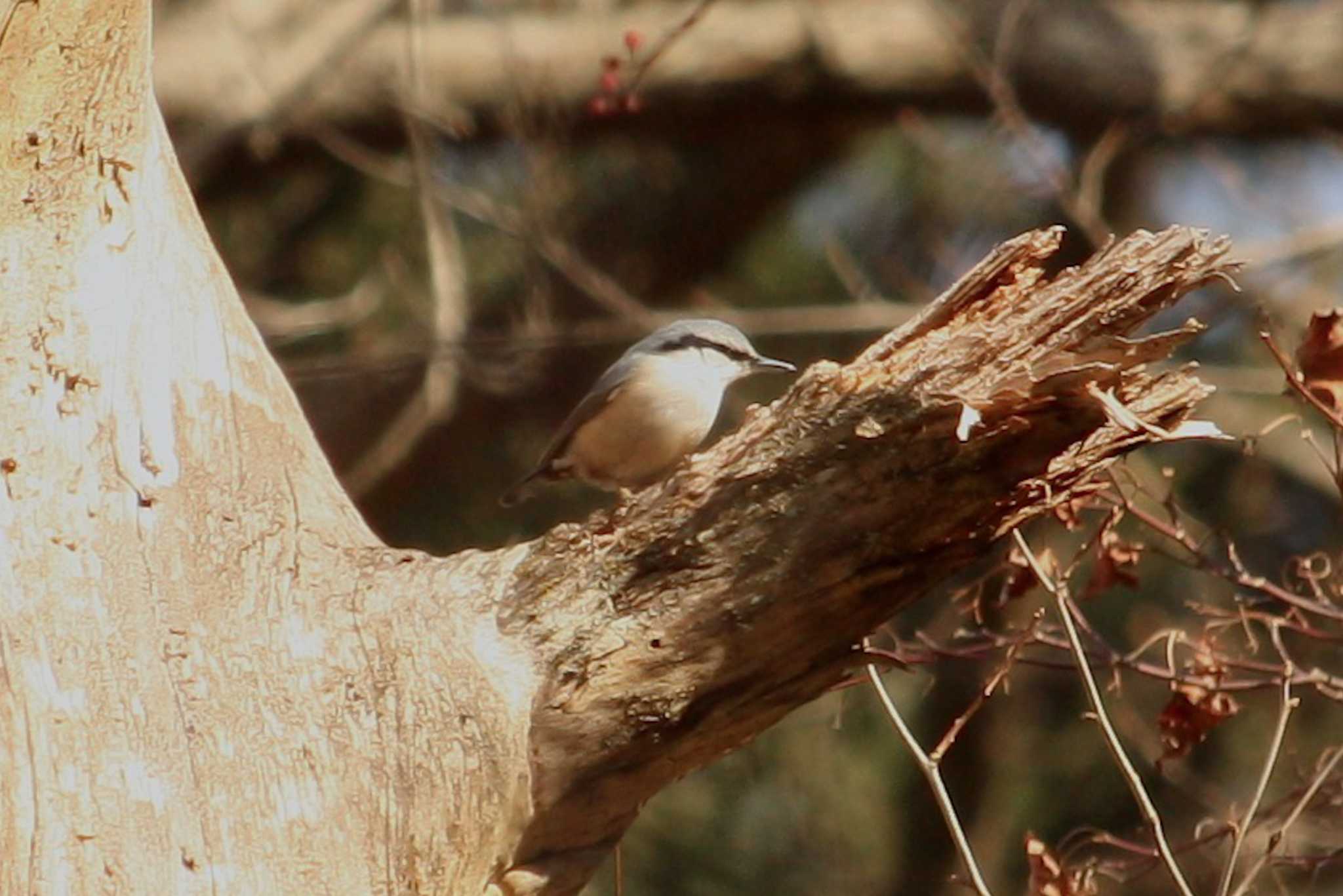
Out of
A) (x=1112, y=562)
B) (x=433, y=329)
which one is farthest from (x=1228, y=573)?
(x=433, y=329)

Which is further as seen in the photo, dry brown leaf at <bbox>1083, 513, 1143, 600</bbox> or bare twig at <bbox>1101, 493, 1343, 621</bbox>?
dry brown leaf at <bbox>1083, 513, 1143, 600</bbox>

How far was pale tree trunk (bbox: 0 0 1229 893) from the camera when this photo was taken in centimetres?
225

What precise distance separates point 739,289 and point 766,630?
4.34 metres

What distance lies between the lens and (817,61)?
5.90 metres

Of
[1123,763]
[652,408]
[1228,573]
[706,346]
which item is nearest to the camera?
[1123,763]

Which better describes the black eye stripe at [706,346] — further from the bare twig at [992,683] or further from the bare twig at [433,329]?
the bare twig at [433,329]

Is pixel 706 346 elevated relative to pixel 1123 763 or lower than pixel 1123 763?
elevated

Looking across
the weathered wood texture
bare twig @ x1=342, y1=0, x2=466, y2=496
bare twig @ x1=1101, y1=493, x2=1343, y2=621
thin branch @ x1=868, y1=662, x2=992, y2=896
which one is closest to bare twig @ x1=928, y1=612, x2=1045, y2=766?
thin branch @ x1=868, y1=662, x2=992, y2=896

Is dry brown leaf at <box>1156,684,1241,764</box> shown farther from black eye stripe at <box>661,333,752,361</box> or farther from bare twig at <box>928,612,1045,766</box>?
black eye stripe at <box>661,333,752,361</box>

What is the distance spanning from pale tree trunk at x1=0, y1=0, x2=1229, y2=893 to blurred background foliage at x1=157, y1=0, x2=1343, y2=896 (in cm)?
275

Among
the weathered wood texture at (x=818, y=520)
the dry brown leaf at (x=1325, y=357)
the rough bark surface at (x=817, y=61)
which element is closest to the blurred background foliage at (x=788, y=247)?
the rough bark surface at (x=817, y=61)

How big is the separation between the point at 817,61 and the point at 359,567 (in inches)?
144

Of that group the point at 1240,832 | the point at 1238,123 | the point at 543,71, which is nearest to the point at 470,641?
the point at 1240,832

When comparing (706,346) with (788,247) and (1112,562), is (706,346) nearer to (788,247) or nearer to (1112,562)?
(1112,562)
